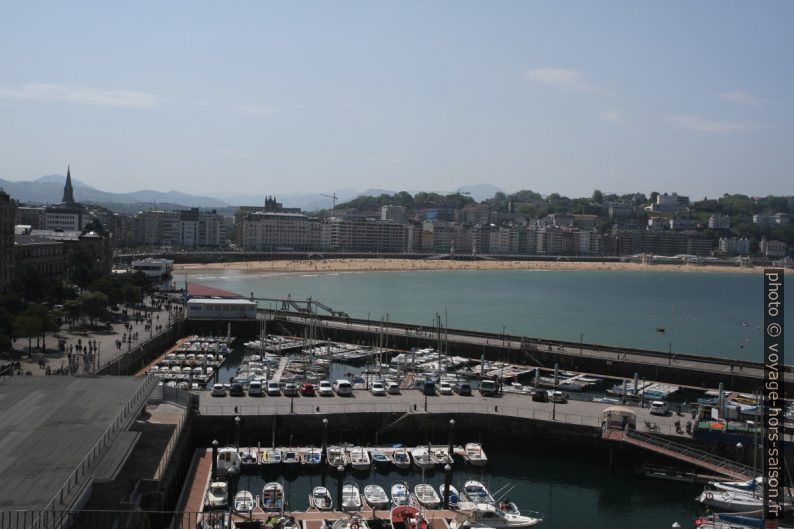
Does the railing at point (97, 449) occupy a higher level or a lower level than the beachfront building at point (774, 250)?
lower

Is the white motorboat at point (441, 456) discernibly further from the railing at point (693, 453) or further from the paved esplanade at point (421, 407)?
the railing at point (693, 453)

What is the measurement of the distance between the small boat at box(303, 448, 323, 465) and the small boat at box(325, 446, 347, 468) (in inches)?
5.9

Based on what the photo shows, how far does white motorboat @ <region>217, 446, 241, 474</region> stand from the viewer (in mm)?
16141

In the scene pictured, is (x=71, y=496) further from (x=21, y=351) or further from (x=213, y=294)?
(x=213, y=294)

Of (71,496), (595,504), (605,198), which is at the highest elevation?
(605,198)

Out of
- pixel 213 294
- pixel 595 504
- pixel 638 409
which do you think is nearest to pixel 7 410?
pixel 595 504

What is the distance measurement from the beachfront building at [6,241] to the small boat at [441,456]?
22.4 metres

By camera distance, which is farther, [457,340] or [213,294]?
[213,294]

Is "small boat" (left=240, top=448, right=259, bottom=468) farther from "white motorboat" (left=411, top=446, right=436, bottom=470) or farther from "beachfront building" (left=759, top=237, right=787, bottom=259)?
"beachfront building" (left=759, top=237, right=787, bottom=259)

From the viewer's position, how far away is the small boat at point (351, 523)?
44.4 ft

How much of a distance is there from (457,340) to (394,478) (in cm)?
1638

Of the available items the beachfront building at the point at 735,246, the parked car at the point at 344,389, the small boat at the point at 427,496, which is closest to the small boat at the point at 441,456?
the small boat at the point at 427,496

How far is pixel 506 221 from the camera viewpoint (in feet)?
518

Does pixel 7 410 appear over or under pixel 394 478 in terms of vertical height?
over
